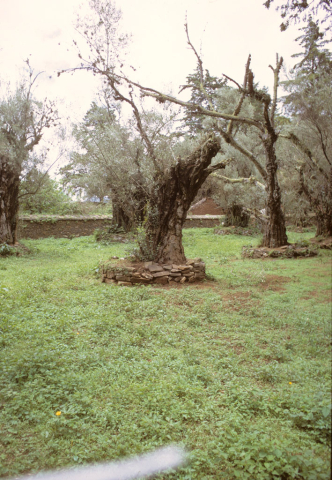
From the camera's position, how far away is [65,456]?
2297 mm

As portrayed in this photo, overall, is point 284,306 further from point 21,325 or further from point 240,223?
point 240,223

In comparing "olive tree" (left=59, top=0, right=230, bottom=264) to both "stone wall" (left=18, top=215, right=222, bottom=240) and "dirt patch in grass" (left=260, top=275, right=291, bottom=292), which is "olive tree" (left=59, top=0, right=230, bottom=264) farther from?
"stone wall" (left=18, top=215, right=222, bottom=240)

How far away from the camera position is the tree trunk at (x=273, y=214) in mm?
9047

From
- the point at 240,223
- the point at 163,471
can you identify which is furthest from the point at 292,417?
the point at 240,223

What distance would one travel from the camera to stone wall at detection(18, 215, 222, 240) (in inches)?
619

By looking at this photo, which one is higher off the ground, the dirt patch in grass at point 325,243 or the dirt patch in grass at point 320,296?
the dirt patch in grass at point 325,243

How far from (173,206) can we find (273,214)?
320 cm

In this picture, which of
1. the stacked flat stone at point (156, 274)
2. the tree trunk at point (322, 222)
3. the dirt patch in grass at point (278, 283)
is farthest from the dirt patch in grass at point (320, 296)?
the tree trunk at point (322, 222)

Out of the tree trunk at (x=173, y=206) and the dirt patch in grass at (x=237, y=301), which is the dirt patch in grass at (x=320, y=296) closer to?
the dirt patch in grass at (x=237, y=301)

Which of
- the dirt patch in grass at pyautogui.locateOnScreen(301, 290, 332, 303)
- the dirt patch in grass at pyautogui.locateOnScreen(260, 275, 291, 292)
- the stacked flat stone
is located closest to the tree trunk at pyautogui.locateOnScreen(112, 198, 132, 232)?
the stacked flat stone

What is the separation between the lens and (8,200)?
11492mm

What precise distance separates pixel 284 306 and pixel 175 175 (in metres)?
5.39

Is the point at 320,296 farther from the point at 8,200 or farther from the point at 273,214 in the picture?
the point at 8,200

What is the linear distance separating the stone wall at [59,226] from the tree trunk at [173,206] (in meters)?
9.48
